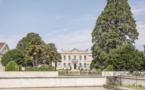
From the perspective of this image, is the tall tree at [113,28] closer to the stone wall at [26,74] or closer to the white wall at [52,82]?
the white wall at [52,82]

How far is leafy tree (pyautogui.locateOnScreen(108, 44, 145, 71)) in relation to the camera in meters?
32.4

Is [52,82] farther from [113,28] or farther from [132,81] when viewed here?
[113,28]

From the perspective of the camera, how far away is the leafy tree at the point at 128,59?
32.4 meters

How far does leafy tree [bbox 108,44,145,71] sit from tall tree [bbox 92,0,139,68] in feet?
14.9

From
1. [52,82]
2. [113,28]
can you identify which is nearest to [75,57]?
[113,28]

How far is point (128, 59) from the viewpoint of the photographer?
32.5 m

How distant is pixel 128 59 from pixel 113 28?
8837mm

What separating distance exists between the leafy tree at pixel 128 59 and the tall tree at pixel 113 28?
4.55 m

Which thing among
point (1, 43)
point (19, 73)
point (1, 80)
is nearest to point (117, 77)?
point (19, 73)

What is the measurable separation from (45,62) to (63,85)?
92.2ft

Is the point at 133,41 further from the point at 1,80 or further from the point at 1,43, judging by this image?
the point at 1,43

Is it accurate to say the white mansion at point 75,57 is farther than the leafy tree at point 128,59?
Yes

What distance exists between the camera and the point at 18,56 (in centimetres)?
4003

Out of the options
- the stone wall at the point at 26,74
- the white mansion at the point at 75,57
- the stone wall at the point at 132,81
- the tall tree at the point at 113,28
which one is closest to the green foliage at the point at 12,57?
the stone wall at the point at 26,74
